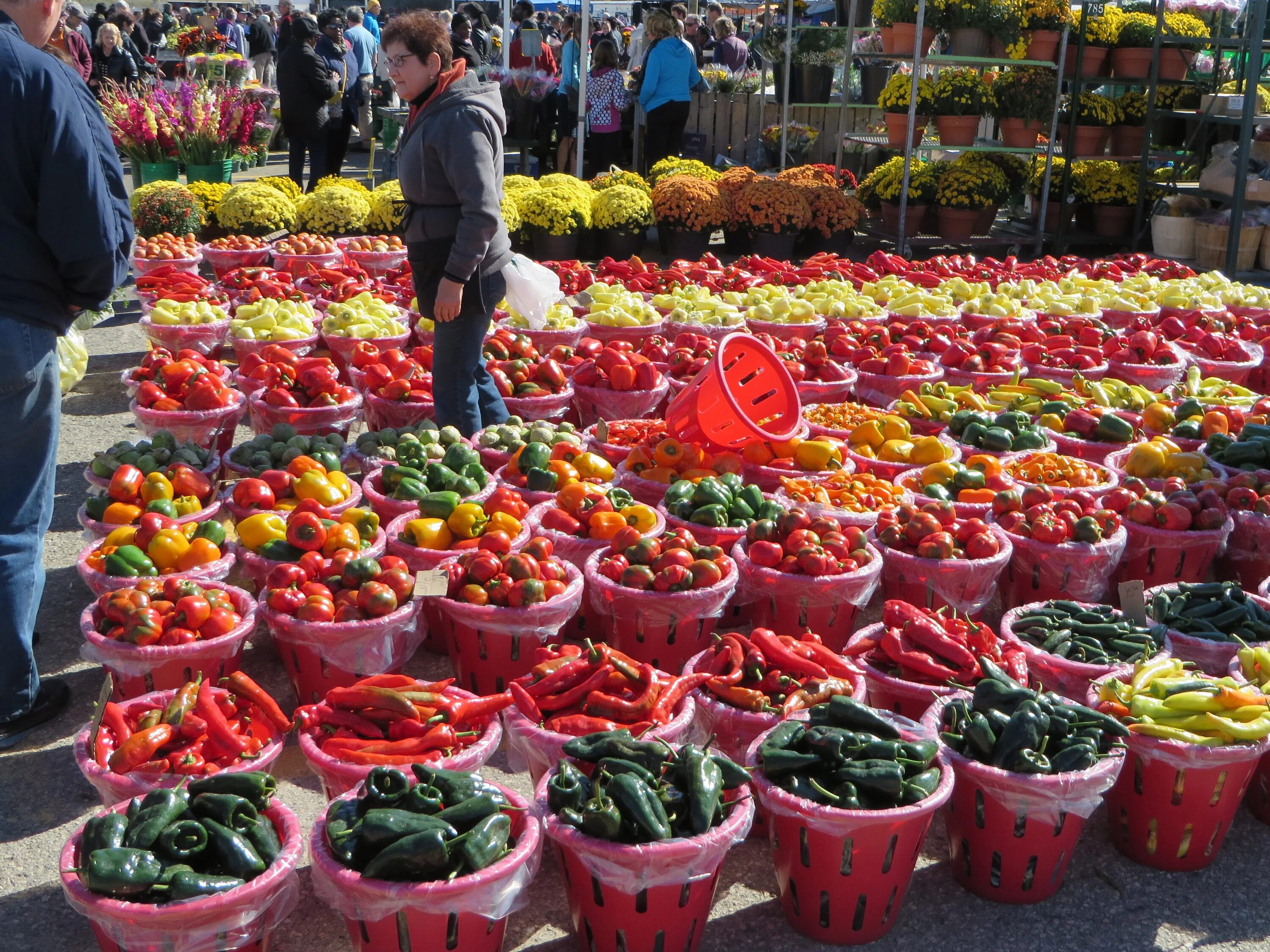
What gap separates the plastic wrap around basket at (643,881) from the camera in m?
2.66

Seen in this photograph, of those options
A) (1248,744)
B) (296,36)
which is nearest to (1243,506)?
(1248,744)

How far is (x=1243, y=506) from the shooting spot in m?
4.78

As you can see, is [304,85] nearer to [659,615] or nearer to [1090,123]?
[1090,123]

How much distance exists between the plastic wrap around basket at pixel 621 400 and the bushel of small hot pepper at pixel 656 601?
6.83 feet

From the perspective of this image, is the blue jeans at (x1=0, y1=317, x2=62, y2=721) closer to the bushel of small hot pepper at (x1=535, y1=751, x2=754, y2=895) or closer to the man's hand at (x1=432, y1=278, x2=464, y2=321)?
the man's hand at (x1=432, y1=278, x2=464, y2=321)

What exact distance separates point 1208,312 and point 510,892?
6.74 m

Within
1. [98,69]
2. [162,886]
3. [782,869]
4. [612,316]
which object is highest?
[98,69]

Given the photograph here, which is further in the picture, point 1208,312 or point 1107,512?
point 1208,312

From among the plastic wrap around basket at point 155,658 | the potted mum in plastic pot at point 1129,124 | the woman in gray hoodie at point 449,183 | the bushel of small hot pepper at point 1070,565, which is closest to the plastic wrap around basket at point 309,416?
the woman in gray hoodie at point 449,183

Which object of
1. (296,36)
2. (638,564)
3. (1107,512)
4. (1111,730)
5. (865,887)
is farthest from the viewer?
(296,36)

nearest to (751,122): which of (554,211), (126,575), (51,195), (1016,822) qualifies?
(554,211)

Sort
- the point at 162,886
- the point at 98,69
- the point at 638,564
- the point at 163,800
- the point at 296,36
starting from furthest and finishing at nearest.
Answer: the point at 98,69, the point at 296,36, the point at 638,564, the point at 163,800, the point at 162,886

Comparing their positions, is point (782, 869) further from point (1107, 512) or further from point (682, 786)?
point (1107, 512)

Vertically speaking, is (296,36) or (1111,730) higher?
(296,36)
